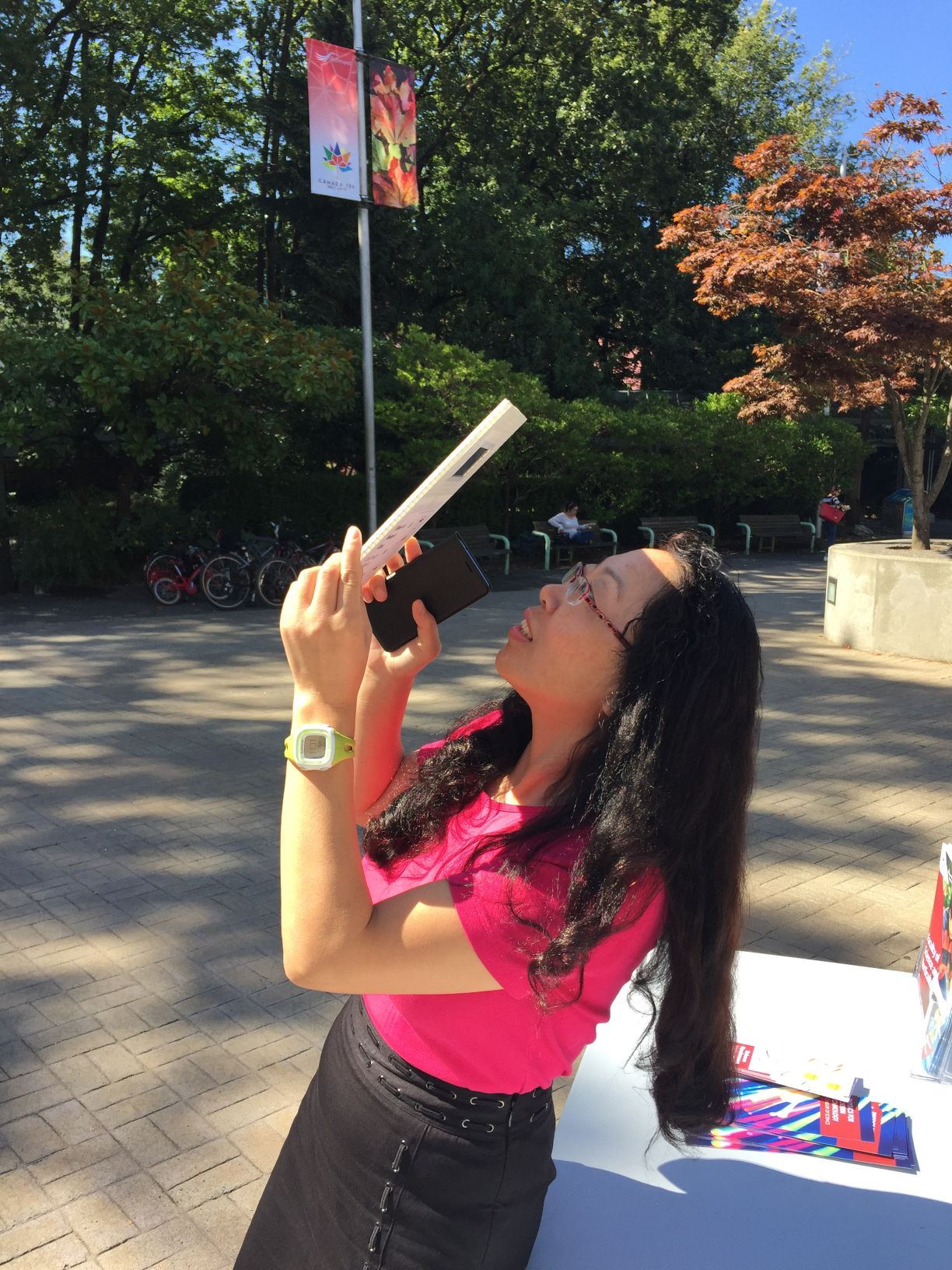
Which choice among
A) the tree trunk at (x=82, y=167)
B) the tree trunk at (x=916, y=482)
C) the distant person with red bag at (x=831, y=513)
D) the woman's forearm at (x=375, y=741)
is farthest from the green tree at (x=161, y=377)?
the woman's forearm at (x=375, y=741)

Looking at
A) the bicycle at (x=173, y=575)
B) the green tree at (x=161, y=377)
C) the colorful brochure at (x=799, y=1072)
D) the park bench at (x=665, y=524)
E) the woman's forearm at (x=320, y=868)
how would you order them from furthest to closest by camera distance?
the park bench at (x=665, y=524)
the bicycle at (x=173, y=575)
the green tree at (x=161, y=377)
the colorful brochure at (x=799, y=1072)
the woman's forearm at (x=320, y=868)

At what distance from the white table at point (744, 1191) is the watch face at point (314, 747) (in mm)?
1082

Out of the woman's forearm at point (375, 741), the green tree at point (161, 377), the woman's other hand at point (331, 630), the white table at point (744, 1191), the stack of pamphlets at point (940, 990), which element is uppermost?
the green tree at point (161, 377)

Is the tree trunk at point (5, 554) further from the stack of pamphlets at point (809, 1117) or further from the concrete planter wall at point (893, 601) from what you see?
the stack of pamphlets at point (809, 1117)

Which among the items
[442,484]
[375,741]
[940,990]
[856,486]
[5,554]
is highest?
[856,486]

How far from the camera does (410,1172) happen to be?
1489mm

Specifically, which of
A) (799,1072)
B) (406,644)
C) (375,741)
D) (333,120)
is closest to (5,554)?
(333,120)

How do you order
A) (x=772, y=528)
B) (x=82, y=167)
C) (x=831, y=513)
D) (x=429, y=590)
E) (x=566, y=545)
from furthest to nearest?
1. (x=772, y=528)
2. (x=831, y=513)
3. (x=82, y=167)
4. (x=566, y=545)
5. (x=429, y=590)

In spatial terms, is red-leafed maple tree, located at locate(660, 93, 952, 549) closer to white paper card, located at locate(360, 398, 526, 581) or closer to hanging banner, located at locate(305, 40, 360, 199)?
hanging banner, located at locate(305, 40, 360, 199)

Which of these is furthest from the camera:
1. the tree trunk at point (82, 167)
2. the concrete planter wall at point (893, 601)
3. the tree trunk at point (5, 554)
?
the tree trunk at point (82, 167)

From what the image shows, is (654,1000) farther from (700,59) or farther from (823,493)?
(700,59)

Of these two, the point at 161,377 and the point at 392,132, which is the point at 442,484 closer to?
the point at 161,377

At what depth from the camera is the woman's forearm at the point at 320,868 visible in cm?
132

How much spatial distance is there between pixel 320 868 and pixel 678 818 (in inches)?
19.5
